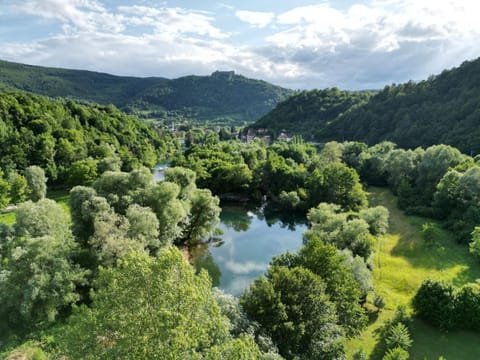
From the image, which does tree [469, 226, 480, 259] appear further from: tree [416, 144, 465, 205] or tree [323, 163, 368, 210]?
tree [416, 144, 465, 205]

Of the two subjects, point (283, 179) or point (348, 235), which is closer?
point (348, 235)

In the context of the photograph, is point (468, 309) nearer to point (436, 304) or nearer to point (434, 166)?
point (436, 304)

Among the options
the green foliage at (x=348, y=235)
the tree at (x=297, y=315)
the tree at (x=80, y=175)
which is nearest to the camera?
the tree at (x=297, y=315)

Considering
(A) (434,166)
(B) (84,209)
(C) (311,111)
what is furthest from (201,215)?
(C) (311,111)

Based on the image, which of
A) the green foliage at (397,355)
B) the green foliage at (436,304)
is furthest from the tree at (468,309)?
the green foliage at (397,355)

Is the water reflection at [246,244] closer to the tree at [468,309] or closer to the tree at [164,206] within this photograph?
the tree at [164,206]

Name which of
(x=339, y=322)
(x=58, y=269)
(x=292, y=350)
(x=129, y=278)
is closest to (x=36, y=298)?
(x=58, y=269)

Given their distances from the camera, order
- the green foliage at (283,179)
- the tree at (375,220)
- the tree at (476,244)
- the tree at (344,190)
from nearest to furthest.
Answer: the tree at (476,244) < the tree at (375,220) < the tree at (344,190) < the green foliage at (283,179)
